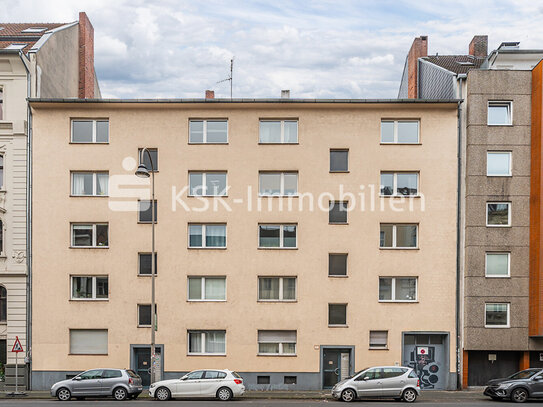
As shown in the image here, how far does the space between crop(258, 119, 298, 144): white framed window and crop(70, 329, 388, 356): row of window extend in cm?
981

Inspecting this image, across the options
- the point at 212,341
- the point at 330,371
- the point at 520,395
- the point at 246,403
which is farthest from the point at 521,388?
the point at 212,341

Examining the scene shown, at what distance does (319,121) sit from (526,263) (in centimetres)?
1251

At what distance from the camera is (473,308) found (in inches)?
1112

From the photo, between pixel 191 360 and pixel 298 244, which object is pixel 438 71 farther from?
pixel 191 360

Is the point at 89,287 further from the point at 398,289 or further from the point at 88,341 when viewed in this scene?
the point at 398,289

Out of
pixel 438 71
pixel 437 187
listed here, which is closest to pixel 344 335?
pixel 437 187

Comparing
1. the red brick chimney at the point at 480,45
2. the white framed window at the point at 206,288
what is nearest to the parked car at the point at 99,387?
the white framed window at the point at 206,288

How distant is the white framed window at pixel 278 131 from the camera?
98.0 ft

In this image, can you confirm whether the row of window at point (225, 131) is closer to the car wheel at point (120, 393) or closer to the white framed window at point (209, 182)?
the white framed window at point (209, 182)

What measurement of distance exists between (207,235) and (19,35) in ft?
52.2

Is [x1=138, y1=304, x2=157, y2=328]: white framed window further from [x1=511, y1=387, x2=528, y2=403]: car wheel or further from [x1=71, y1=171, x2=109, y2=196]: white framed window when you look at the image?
[x1=511, y1=387, x2=528, y2=403]: car wheel

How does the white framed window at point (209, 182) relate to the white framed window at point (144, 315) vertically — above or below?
above

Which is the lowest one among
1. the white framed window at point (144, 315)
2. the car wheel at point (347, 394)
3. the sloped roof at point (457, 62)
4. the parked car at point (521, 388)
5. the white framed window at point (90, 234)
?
the car wheel at point (347, 394)

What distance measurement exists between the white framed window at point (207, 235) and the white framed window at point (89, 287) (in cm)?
484
